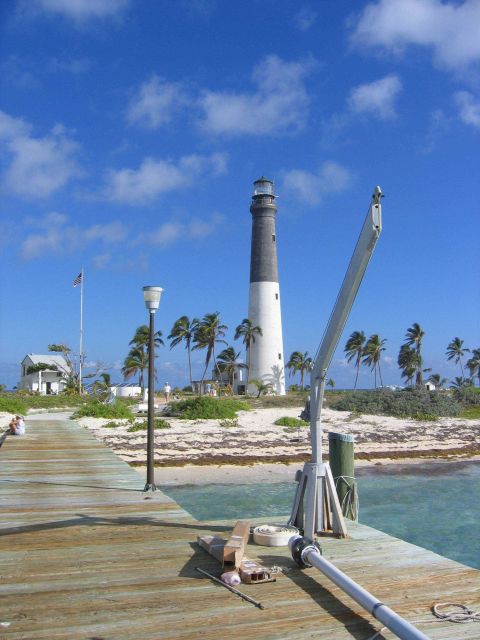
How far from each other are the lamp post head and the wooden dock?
3519 mm

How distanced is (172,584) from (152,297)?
6.01 m

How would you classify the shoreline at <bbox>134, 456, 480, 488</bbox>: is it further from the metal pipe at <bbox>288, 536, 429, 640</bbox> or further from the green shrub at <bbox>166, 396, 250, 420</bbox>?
the metal pipe at <bbox>288, 536, 429, 640</bbox>

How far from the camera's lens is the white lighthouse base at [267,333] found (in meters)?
48.8

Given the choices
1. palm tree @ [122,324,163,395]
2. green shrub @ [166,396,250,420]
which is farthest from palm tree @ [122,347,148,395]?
green shrub @ [166,396,250,420]

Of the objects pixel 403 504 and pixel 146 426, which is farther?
pixel 146 426

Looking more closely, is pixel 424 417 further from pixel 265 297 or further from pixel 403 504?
pixel 403 504

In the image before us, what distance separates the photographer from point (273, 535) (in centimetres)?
680

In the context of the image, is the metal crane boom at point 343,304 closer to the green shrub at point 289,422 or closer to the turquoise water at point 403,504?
the turquoise water at point 403,504

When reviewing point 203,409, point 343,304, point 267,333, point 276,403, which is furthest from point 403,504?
point 267,333

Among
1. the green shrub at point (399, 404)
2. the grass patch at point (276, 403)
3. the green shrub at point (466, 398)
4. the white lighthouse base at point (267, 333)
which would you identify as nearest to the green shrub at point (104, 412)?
the grass patch at point (276, 403)

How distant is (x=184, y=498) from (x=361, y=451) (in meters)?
9.66

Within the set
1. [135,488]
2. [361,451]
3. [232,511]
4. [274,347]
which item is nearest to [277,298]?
[274,347]

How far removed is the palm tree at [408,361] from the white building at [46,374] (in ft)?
142

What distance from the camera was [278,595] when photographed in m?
5.25
